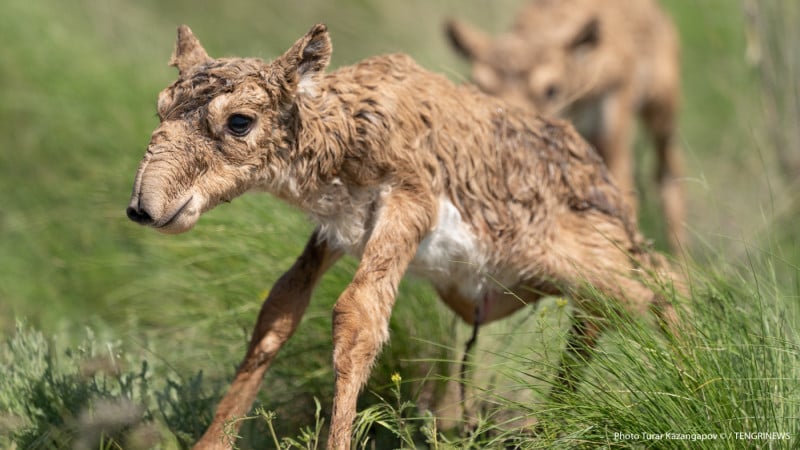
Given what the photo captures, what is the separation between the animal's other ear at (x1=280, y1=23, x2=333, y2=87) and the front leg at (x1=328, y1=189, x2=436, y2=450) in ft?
1.94

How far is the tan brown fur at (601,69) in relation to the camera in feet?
31.1

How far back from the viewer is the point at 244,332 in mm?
5469

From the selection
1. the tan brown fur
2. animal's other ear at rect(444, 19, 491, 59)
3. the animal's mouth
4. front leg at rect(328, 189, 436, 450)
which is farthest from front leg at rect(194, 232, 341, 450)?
animal's other ear at rect(444, 19, 491, 59)

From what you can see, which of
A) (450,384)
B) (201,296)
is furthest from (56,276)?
(450,384)

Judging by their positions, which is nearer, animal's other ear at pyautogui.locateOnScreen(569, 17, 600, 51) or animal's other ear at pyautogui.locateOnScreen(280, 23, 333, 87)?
animal's other ear at pyautogui.locateOnScreen(280, 23, 333, 87)

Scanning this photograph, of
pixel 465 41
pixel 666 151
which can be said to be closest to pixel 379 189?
pixel 465 41

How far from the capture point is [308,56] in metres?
4.25

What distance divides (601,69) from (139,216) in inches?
237

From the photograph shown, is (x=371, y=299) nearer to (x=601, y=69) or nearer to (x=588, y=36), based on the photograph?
(x=601, y=69)

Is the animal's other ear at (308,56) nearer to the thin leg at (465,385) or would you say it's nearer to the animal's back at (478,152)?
the animal's back at (478,152)

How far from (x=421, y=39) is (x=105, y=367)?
8413 mm

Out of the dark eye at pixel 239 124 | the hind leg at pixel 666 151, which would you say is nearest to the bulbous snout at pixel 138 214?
the dark eye at pixel 239 124

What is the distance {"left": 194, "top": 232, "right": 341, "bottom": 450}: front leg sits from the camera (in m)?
4.53

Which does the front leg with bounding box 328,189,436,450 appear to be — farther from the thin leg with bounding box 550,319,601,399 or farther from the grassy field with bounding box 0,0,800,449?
the thin leg with bounding box 550,319,601,399
